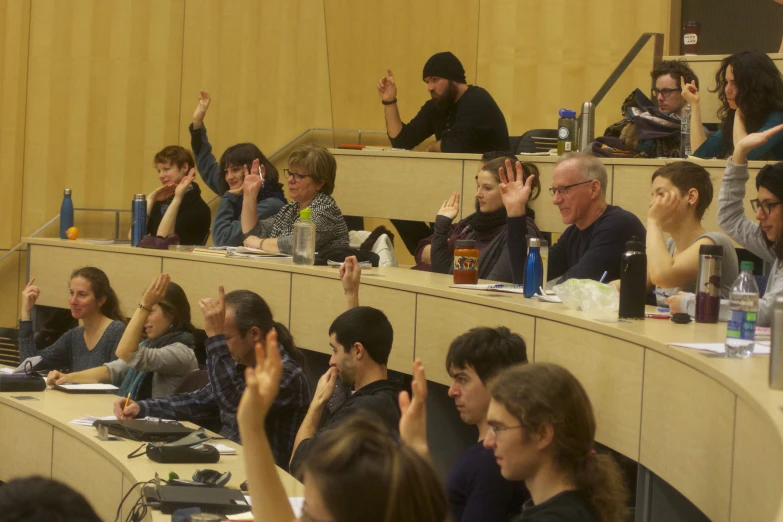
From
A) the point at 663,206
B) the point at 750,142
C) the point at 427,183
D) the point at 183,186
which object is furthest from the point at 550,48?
the point at 663,206

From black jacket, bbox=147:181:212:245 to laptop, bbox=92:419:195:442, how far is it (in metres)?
2.53

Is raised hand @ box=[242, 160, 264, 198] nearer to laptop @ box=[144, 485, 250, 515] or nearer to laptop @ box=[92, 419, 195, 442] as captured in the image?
laptop @ box=[92, 419, 195, 442]

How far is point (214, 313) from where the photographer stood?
3.46m

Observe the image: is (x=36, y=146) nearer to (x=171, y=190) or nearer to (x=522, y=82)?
(x=171, y=190)

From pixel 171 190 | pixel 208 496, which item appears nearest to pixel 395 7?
pixel 171 190

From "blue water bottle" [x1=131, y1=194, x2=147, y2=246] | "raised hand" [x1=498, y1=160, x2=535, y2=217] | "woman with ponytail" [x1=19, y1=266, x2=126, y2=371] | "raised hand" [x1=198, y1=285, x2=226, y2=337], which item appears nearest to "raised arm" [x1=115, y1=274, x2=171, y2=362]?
"woman with ponytail" [x1=19, y1=266, x2=126, y2=371]

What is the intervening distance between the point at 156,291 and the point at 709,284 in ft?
6.65

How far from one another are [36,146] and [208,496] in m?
4.42

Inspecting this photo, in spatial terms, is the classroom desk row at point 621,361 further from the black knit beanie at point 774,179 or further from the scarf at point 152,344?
the scarf at point 152,344

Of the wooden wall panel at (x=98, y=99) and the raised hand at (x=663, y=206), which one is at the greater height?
the wooden wall panel at (x=98, y=99)

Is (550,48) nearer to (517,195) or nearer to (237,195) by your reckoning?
(237,195)

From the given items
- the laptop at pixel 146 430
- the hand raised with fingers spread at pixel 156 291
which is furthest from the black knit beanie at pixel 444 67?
Result: the laptop at pixel 146 430

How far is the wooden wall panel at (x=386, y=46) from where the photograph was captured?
7336mm

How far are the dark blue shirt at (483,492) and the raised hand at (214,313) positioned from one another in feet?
3.96
